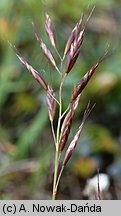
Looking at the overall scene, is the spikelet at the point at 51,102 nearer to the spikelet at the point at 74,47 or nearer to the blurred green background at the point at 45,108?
the spikelet at the point at 74,47

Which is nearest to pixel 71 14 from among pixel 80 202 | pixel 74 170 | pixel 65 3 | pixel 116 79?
pixel 65 3

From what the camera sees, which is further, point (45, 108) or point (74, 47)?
point (45, 108)

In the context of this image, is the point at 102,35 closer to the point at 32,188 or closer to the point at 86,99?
the point at 86,99

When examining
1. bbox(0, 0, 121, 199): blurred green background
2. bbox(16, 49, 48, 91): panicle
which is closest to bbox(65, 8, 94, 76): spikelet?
bbox(16, 49, 48, 91): panicle

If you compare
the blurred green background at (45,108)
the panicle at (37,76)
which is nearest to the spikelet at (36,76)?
the panicle at (37,76)

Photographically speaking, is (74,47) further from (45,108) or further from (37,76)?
(45,108)

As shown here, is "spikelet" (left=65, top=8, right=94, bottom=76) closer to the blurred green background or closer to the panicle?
the panicle

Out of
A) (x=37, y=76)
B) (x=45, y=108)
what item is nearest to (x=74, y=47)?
(x=37, y=76)

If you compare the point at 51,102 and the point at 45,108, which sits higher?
the point at 45,108
